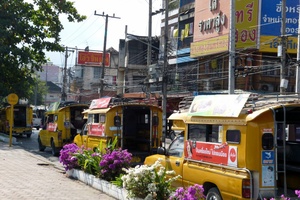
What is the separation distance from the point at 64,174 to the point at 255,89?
21.0 m

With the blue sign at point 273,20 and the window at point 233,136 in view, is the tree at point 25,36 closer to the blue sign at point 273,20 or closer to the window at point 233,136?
the blue sign at point 273,20

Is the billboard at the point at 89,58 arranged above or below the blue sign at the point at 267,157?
above

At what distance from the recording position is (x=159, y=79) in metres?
30.3

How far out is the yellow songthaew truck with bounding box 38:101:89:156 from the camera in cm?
2056

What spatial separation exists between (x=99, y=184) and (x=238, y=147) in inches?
182

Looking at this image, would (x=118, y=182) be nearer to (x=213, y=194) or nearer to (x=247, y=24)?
(x=213, y=194)

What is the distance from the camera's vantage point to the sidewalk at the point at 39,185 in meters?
9.98

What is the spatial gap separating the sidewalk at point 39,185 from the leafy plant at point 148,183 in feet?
5.76

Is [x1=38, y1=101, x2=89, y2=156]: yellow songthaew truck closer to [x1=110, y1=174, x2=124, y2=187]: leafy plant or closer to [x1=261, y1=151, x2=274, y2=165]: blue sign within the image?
[x1=110, y1=174, x2=124, y2=187]: leafy plant

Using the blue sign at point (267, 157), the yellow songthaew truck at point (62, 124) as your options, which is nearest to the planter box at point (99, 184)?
the blue sign at point (267, 157)

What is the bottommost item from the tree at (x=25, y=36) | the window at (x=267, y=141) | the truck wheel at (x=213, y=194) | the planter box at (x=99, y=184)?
the planter box at (x=99, y=184)

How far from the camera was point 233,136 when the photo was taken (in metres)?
7.59

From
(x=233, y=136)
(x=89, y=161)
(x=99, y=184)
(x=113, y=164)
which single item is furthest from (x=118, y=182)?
(x=233, y=136)

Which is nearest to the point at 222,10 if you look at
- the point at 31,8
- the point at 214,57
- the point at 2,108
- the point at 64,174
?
the point at 214,57
